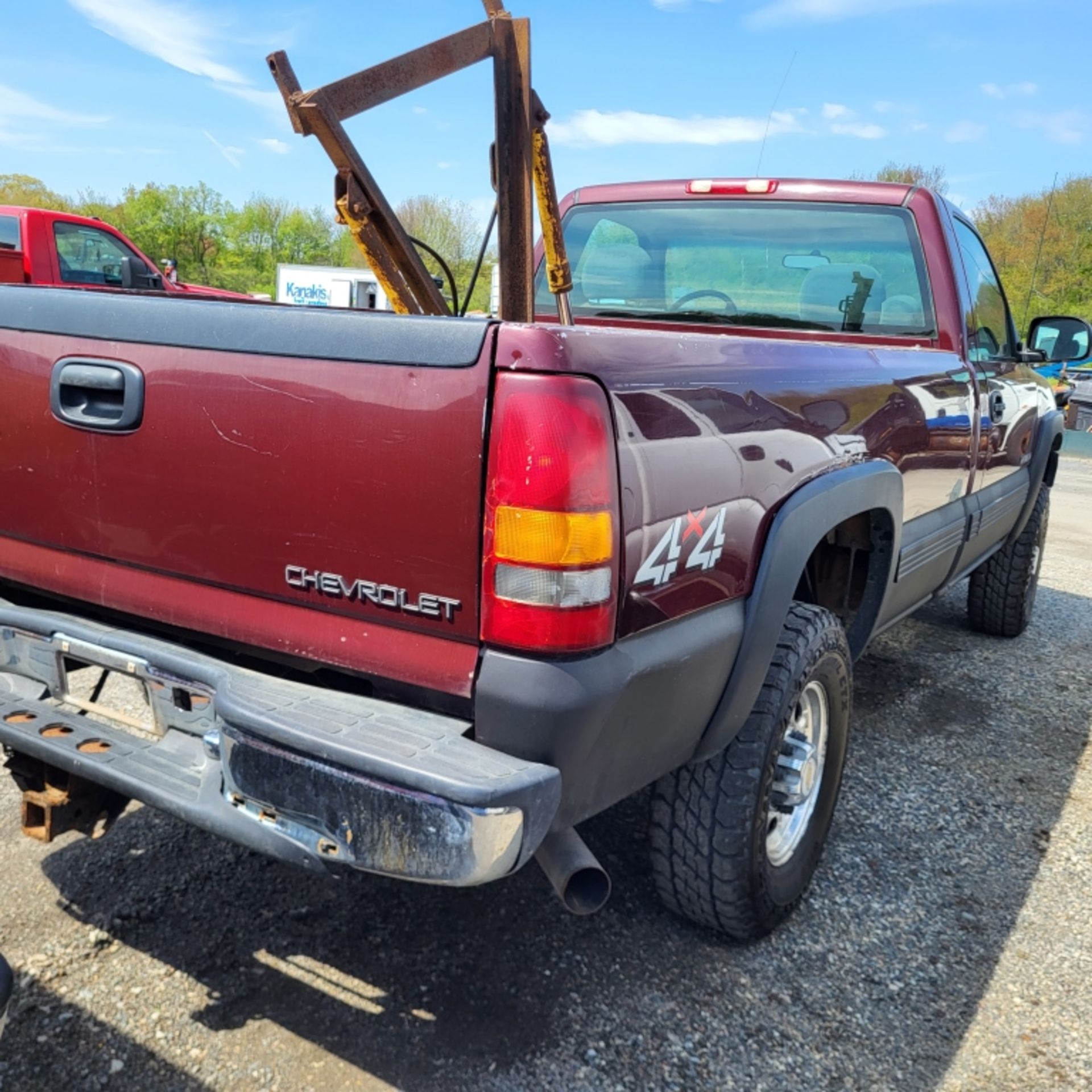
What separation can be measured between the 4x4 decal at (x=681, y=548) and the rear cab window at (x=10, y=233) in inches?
366

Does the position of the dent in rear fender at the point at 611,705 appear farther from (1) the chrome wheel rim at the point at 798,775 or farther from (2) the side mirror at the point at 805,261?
(2) the side mirror at the point at 805,261

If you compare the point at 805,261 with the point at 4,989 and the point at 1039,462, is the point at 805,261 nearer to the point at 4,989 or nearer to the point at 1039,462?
the point at 1039,462

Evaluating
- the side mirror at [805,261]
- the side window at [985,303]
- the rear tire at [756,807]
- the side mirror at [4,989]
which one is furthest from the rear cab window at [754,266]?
the side mirror at [4,989]

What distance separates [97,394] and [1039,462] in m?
4.35

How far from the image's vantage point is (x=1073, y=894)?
283cm

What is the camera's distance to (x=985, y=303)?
4016 mm

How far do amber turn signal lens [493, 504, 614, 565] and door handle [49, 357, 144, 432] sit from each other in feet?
2.74

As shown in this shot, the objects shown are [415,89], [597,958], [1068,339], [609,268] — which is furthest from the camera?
[1068,339]

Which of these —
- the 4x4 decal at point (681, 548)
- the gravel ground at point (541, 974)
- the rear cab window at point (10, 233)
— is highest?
the rear cab window at point (10, 233)

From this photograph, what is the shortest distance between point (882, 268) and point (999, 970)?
2.27 meters

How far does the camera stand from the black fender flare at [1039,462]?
4.79 meters

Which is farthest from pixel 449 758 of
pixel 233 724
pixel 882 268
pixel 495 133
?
pixel 882 268

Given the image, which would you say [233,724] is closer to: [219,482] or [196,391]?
[219,482]

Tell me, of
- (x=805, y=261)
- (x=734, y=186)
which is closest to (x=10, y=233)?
(x=734, y=186)
